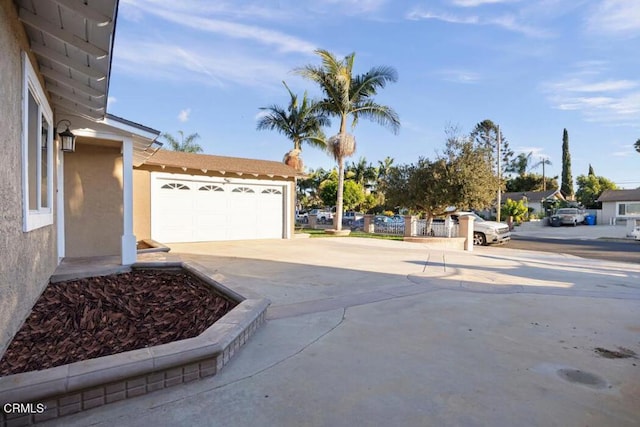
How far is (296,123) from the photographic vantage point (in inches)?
914

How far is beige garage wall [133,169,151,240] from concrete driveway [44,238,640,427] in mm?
7295

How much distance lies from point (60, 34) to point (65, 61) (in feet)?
2.53

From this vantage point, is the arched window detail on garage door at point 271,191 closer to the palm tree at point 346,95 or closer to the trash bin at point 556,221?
the palm tree at point 346,95

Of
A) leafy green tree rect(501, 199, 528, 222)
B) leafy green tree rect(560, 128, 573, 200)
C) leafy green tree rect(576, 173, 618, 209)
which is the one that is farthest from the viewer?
leafy green tree rect(560, 128, 573, 200)

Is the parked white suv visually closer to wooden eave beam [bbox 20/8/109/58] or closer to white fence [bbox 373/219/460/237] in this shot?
white fence [bbox 373/219/460/237]

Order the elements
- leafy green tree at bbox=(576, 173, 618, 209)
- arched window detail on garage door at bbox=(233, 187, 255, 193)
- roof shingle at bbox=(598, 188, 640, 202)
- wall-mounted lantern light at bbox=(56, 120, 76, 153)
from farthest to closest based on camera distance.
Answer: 1. leafy green tree at bbox=(576, 173, 618, 209)
2. roof shingle at bbox=(598, 188, 640, 202)
3. arched window detail on garage door at bbox=(233, 187, 255, 193)
4. wall-mounted lantern light at bbox=(56, 120, 76, 153)

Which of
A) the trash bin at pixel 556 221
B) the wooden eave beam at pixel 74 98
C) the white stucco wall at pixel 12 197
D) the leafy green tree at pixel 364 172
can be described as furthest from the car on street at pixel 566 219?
the white stucco wall at pixel 12 197

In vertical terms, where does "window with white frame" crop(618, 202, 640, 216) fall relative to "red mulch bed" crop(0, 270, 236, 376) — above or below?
above

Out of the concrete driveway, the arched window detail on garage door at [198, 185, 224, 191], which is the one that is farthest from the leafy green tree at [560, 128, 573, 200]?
the arched window detail on garage door at [198, 185, 224, 191]

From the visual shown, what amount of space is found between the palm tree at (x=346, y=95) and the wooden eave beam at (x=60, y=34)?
15.0 m

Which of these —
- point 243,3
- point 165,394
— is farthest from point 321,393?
point 243,3

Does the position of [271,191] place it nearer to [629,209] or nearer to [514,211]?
[514,211]

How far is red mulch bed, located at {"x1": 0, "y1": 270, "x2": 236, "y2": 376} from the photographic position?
11.5 feet

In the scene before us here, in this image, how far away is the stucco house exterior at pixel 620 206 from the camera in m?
35.9
